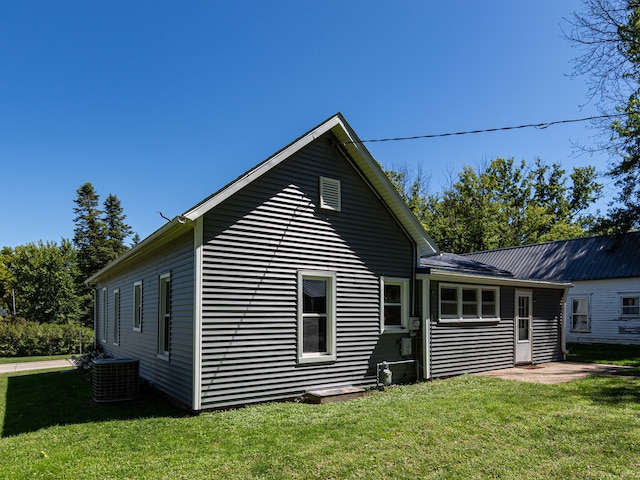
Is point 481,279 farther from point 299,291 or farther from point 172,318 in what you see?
point 172,318

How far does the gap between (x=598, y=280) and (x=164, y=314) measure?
20.0m

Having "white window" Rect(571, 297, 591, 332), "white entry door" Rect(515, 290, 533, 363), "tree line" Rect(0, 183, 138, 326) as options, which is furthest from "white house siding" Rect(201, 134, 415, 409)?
"tree line" Rect(0, 183, 138, 326)

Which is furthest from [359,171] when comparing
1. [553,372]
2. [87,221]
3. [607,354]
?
[87,221]

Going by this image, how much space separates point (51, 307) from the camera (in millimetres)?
33438

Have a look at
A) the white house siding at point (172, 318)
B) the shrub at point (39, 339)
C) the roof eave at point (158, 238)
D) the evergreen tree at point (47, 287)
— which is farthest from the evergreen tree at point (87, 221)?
the roof eave at point (158, 238)

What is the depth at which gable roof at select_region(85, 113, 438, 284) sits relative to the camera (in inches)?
291

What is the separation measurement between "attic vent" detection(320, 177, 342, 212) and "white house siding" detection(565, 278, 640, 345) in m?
17.2

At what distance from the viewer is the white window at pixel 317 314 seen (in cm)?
852

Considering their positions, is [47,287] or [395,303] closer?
[395,303]

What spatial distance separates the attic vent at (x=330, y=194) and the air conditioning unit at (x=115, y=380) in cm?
492

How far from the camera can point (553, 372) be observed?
39.2 ft

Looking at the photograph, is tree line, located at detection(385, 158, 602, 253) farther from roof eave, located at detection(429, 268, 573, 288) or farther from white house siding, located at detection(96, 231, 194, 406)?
white house siding, located at detection(96, 231, 194, 406)

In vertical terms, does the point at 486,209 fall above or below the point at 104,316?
above

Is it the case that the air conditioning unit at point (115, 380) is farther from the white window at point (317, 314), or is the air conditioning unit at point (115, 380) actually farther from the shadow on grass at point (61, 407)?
the white window at point (317, 314)
